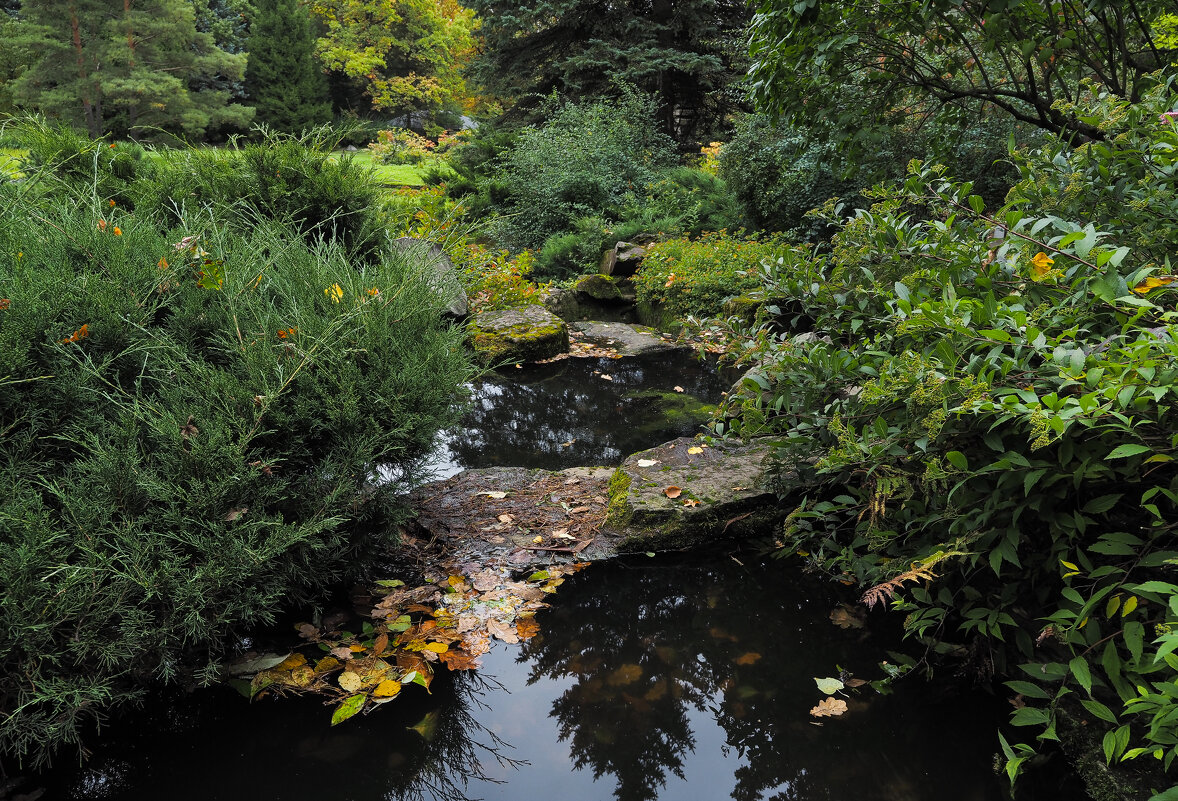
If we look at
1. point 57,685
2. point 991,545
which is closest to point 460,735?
point 57,685

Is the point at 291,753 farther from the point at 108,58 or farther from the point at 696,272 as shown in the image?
the point at 108,58

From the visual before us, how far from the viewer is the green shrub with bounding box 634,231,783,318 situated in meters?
8.12

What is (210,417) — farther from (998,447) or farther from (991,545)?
(991,545)

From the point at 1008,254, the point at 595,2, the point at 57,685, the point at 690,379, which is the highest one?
the point at 595,2

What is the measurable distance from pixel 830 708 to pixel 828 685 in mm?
120

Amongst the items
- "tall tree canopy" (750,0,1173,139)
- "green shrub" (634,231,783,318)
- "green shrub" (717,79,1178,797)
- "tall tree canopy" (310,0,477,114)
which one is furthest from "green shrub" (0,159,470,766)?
"tall tree canopy" (310,0,477,114)

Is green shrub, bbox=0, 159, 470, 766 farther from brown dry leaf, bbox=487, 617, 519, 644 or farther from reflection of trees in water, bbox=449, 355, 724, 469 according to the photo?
reflection of trees in water, bbox=449, 355, 724, 469

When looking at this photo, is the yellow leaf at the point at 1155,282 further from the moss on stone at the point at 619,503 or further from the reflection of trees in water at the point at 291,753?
the reflection of trees in water at the point at 291,753

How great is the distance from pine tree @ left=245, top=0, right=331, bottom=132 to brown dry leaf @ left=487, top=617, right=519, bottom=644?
97.0 ft

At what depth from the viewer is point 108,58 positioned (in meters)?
19.8

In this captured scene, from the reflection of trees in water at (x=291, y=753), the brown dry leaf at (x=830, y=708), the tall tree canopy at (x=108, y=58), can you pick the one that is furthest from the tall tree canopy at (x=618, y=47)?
the reflection of trees in water at (x=291, y=753)

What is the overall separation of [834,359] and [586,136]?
11656 millimetres

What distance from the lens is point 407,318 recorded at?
3064 millimetres

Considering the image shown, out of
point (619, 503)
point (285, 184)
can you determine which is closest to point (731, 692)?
point (619, 503)
